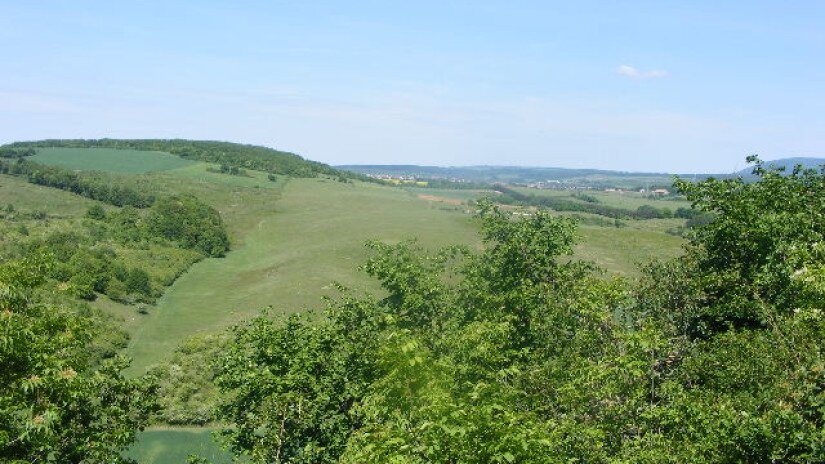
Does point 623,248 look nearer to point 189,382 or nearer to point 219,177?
point 189,382

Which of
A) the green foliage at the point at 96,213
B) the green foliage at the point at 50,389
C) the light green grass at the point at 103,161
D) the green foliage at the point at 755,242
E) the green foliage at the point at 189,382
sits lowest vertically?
the green foliage at the point at 189,382

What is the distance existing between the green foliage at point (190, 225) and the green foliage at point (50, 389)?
312ft

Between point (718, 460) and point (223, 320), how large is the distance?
6948cm

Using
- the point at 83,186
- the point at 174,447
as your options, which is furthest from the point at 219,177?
the point at 174,447

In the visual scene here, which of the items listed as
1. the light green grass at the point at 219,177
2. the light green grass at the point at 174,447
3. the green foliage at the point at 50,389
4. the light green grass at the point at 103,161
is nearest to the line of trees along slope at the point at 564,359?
the green foliage at the point at 50,389

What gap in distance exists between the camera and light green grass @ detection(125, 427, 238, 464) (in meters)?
48.9

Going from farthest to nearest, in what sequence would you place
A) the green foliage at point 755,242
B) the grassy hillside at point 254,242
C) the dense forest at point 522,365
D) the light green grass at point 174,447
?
1. the grassy hillside at point 254,242
2. the light green grass at point 174,447
3. the green foliage at point 755,242
4. the dense forest at point 522,365

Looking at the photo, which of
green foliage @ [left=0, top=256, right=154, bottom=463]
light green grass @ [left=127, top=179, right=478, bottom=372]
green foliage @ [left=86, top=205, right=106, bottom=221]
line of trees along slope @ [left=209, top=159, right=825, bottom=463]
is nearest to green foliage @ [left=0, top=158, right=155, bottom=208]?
green foliage @ [left=86, top=205, right=106, bottom=221]

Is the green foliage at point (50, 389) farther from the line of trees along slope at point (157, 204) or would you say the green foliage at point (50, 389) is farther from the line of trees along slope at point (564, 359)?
the line of trees along slope at point (157, 204)

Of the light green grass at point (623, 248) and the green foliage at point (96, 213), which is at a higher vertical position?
the green foliage at point (96, 213)

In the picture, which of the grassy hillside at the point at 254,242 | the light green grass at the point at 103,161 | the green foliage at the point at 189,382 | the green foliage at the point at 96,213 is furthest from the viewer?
the light green grass at the point at 103,161

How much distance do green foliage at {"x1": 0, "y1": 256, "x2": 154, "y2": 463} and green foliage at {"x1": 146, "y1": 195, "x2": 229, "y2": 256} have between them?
94980mm

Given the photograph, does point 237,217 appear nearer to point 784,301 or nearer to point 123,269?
point 123,269

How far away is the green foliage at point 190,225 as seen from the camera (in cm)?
11469
